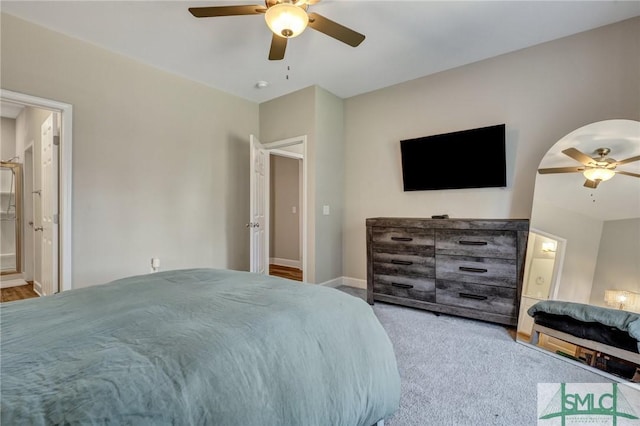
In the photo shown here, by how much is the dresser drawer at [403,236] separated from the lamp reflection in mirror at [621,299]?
135cm

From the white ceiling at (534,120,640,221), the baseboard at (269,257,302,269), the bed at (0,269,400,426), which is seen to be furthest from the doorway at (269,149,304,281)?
the bed at (0,269,400,426)

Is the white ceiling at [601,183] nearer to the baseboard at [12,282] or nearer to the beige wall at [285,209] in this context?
the beige wall at [285,209]

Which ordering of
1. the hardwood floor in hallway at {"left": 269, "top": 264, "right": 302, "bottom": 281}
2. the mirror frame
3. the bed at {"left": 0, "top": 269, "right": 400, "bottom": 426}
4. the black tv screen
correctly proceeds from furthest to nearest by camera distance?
1. the hardwood floor in hallway at {"left": 269, "top": 264, "right": 302, "bottom": 281}
2. the mirror frame
3. the black tv screen
4. the bed at {"left": 0, "top": 269, "right": 400, "bottom": 426}

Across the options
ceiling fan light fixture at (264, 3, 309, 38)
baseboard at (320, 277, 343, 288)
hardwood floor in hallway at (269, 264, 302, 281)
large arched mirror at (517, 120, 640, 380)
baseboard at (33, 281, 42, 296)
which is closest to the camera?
ceiling fan light fixture at (264, 3, 309, 38)

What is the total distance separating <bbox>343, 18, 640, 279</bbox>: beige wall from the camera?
2.60 meters

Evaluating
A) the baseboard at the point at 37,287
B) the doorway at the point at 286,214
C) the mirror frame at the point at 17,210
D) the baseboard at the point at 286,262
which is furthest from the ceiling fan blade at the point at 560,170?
the mirror frame at the point at 17,210

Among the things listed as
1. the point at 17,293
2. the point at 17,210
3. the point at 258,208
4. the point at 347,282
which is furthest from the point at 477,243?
the point at 17,210

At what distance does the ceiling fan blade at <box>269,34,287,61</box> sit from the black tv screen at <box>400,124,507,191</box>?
6.28ft

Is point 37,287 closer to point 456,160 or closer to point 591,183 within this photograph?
point 456,160

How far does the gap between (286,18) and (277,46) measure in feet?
1.66

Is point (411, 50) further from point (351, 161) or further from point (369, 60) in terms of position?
point (351, 161)

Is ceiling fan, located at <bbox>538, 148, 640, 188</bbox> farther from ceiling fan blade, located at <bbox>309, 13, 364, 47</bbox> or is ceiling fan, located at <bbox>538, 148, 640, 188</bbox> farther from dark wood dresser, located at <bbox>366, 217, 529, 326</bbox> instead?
ceiling fan blade, located at <bbox>309, 13, 364, 47</bbox>

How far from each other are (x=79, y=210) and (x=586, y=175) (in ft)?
14.9

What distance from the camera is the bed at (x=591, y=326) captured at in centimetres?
196
